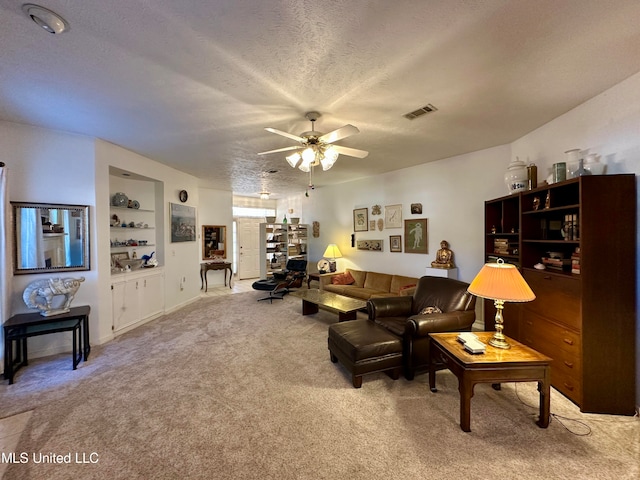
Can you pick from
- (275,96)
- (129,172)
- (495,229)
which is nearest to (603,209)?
(495,229)

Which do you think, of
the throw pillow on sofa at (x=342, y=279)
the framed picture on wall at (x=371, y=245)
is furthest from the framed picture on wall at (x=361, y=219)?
the throw pillow on sofa at (x=342, y=279)

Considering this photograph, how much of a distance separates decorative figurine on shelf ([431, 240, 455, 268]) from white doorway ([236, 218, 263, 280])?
→ 5.78 m

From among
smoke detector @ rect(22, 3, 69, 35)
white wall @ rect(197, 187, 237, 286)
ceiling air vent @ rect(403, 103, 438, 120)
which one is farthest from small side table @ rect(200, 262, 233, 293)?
ceiling air vent @ rect(403, 103, 438, 120)

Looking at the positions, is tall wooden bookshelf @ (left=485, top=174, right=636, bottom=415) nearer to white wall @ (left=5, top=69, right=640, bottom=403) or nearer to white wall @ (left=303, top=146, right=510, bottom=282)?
white wall @ (left=5, top=69, right=640, bottom=403)

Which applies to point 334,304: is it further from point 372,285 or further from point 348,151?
point 348,151

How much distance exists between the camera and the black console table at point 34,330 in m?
2.70

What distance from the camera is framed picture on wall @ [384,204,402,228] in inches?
211

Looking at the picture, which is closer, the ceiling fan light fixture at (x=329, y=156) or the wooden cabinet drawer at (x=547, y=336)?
the wooden cabinet drawer at (x=547, y=336)

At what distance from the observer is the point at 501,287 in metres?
2.00

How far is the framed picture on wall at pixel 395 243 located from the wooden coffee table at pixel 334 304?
155 centimetres

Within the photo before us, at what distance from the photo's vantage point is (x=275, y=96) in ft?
7.96

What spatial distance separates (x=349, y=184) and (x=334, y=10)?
16.6 ft

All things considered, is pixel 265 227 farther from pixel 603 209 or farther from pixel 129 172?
pixel 603 209

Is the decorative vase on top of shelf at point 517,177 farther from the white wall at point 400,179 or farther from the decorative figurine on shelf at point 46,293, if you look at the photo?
the decorative figurine on shelf at point 46,293
